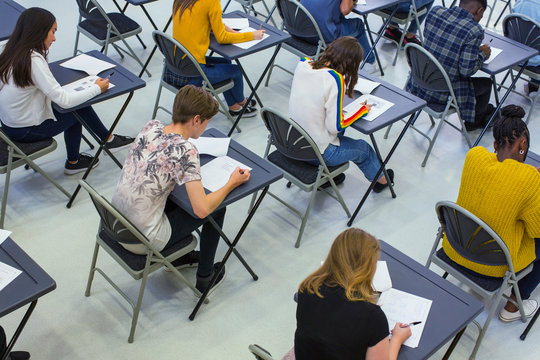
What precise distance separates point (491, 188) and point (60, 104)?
235cm

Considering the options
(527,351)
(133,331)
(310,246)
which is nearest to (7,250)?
(133,331)

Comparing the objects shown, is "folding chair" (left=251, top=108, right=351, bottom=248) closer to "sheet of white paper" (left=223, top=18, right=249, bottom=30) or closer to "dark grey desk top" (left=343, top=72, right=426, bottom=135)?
"dark grey desk top" (left=343, top=72, right=426, bottom=135)

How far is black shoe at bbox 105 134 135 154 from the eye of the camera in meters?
4.39

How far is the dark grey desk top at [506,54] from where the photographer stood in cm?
434

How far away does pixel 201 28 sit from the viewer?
4.31 m

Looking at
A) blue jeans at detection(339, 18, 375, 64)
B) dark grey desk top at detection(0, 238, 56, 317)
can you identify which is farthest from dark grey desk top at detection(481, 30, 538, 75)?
dark grey desk top at detection(0, 238, 56, 317)

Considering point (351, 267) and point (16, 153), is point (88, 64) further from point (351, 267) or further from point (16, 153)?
point (351, 267)

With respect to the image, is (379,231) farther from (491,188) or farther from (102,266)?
(102,266)

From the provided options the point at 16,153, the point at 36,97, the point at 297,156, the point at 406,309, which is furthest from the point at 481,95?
the point at 16,153

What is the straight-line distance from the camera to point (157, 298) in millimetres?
3441

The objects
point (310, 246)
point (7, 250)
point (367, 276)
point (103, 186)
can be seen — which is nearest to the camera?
point (367, 276)

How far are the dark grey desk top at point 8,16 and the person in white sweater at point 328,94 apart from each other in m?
2.11

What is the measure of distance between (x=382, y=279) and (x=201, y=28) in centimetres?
242

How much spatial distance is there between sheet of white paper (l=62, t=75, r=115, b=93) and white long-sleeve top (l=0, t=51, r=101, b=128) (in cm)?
6
